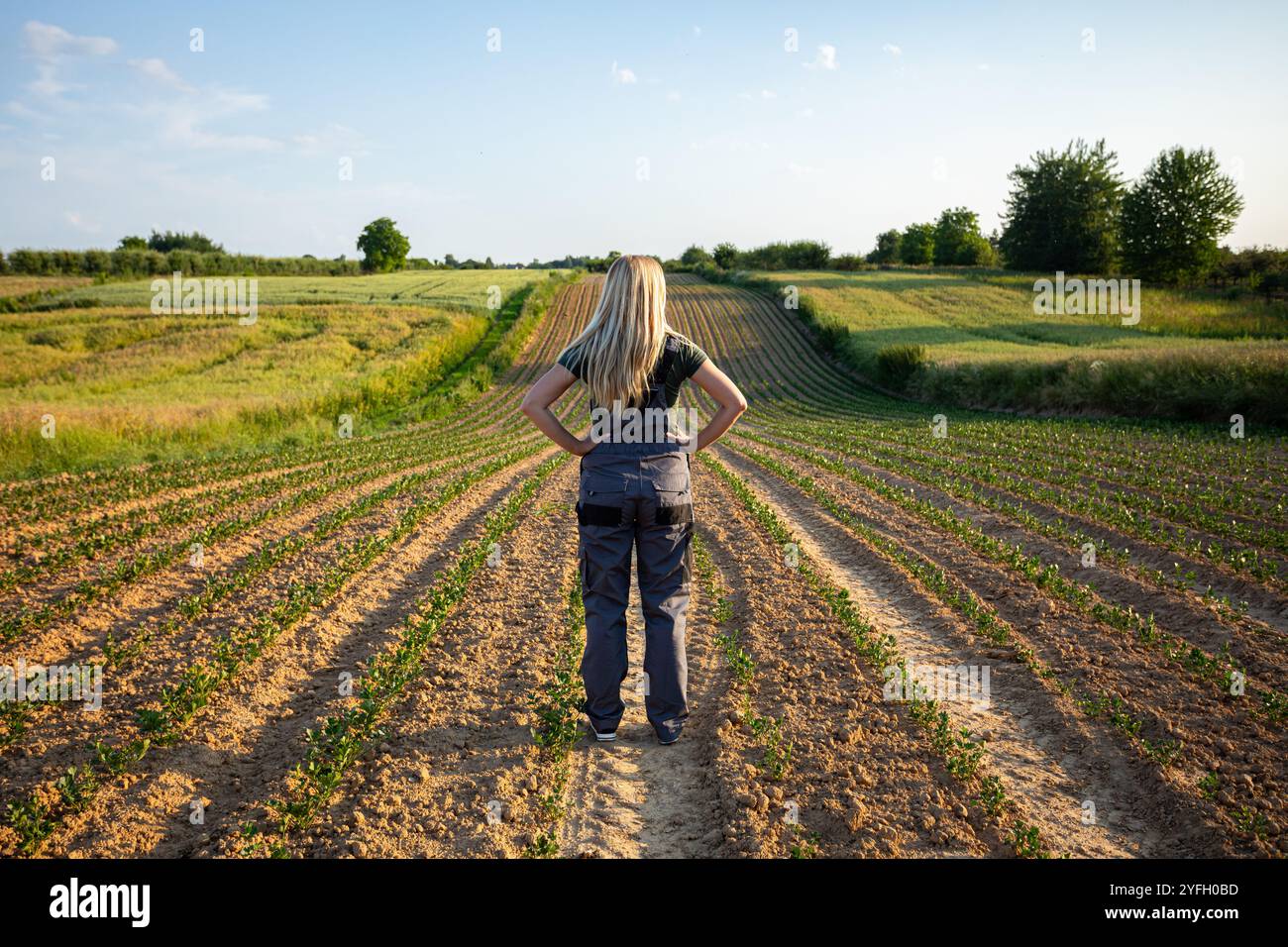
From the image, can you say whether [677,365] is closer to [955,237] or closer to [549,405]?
[549,405]

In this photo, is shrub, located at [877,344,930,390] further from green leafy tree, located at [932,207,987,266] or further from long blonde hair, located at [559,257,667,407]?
green leafy tree, located at [932,207,987,266]

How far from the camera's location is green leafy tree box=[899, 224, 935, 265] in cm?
10288

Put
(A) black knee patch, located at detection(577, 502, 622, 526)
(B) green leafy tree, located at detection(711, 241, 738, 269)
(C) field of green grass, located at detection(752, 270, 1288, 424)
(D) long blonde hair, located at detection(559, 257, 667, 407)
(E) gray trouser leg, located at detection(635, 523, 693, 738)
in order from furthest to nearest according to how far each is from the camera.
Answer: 1. (B) green leafy tree, located at detection(711, 241, 738, 269)
2. (C) field of green grass, located at detection(752, 270, 1288, 424)
3. (E) gray trouser leg, located at detection(635, 523, 693, 738)
4. (A) black knee patch, located at detection(577, 502, 622, 526)
5. (D) long blonde hair, located at detection(559, 257, 667, 407)

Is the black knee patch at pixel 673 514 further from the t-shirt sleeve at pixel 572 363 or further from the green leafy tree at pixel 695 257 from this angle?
the green leafy tree at pixel 695 257

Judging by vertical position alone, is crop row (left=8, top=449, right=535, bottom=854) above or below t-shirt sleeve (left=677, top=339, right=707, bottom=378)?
below

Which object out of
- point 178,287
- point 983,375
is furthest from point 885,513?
point 178,287

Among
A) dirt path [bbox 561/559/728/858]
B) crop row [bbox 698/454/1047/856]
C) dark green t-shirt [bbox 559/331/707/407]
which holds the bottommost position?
dirt path [bbox 561/559/728/858]

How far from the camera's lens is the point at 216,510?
10.7 m

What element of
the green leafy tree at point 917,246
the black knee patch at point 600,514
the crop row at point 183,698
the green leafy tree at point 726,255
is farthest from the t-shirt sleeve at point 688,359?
the green leafy tree at point 917,246

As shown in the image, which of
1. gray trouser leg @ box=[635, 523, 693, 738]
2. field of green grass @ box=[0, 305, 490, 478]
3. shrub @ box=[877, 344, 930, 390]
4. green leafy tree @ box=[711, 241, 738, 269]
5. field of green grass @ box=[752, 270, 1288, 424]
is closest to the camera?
gray trouser leg @ box=[635, 523, 693, 738]

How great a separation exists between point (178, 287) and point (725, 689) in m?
59.7

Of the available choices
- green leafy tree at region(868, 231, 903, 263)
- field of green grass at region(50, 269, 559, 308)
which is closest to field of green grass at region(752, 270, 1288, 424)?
field of green grass at region(50, 269, 559, 308)

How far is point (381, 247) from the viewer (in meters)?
92.9
